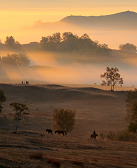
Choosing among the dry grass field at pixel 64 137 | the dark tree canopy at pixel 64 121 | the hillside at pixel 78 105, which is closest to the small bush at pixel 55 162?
the dry grass field at pixel 64 137

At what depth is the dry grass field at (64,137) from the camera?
17.9 metres

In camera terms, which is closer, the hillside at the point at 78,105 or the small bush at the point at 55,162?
the small bush at the point at 55,162

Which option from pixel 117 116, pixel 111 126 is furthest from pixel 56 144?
pixel 117 116

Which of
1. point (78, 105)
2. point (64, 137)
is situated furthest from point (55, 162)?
point (78, 105)

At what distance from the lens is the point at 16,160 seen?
1600 cm

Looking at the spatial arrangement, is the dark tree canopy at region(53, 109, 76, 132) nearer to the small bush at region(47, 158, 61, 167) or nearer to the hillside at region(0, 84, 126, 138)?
the hillside at region(0, 84, 126, 138)

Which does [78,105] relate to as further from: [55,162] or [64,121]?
[55,162]

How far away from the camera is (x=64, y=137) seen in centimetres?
3566

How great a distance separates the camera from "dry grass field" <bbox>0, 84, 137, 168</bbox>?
17.9 m

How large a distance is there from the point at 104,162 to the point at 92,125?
37462mm

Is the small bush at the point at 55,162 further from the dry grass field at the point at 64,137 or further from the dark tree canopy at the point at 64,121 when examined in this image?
the dark tree canopy at the point at 64,121

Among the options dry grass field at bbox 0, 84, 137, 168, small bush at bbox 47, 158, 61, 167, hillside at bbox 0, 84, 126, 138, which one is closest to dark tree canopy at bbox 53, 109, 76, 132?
dry grass field at bbox 0, 84, 137, 168

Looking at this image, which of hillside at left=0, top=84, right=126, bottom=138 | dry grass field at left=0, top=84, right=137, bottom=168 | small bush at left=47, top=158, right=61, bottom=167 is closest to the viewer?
small bush at left=47, top=158, right=61, bottom=167

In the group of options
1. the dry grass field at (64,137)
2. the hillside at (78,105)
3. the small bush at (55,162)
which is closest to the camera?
the small bush at (55,162)
